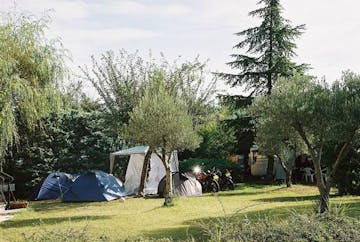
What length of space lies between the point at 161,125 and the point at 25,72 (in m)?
4.31

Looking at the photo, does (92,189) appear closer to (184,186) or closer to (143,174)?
(143,174)

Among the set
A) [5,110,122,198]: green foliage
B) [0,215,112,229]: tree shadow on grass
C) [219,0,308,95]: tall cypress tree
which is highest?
[219,0,308,95]: tall cypress tree

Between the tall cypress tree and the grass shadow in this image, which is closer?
the grass shadow

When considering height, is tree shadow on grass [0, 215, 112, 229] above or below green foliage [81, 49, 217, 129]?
below

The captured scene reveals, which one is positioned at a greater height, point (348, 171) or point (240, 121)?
point (240, 121)

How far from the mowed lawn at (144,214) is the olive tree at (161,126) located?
149cm

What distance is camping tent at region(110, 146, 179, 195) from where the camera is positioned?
19312mm

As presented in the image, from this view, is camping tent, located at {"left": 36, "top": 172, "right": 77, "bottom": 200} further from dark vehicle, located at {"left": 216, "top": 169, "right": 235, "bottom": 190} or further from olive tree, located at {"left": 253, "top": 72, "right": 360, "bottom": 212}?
olive tree, located at {"left": 253, "top": 72, "right": 360, "bottom": 212}

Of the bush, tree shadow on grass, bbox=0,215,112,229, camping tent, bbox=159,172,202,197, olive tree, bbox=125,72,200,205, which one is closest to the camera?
the bush

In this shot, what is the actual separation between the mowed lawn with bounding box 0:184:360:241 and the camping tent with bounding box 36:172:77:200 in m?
1.29

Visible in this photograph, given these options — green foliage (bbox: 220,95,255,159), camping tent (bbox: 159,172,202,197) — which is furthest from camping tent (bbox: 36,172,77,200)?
green foliage (bbox: 220,95,255,159)

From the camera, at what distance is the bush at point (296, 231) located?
12.1ft

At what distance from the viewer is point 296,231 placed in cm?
379

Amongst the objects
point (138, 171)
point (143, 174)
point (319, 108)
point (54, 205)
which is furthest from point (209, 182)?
point (319, 108)
